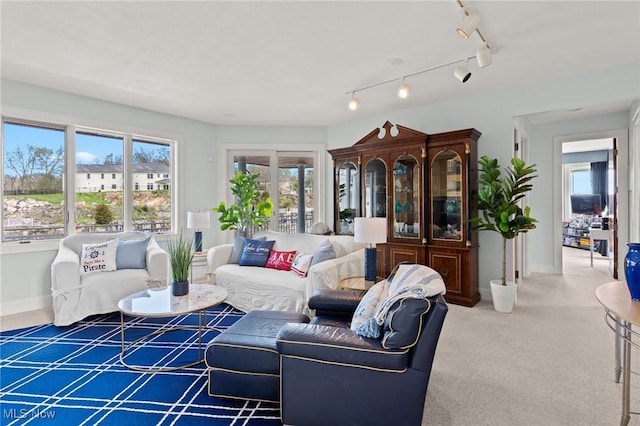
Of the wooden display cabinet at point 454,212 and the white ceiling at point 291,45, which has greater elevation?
the white ceiling at point 291,45

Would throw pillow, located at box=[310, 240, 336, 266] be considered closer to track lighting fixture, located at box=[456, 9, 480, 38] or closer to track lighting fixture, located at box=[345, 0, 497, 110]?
track lighting fixture, located at box=[345, 0, 497, 110]

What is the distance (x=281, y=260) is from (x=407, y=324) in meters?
2.52

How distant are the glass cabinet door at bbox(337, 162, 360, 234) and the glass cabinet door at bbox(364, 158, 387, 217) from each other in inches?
10.2

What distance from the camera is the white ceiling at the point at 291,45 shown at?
7.74ft

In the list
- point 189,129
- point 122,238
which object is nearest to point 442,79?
point 189,129

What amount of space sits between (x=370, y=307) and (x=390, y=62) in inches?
A: 95.2

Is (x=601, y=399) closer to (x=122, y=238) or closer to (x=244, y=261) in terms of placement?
(x=244, y=261)

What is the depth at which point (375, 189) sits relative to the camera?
482 centimetres

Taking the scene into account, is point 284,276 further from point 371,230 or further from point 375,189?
point 375,189

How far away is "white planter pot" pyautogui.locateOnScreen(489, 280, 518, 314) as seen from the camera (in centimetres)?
368

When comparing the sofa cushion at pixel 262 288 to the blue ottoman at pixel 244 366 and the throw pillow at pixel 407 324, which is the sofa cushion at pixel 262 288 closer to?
the blue ottoman at pixel 244 366

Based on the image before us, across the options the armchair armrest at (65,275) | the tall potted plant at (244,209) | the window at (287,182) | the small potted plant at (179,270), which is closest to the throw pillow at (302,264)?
the small potted plant at (179,270)

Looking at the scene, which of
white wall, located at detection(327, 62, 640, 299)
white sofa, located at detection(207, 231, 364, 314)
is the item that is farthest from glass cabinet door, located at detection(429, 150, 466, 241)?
white sofa, located at detection(207, 231, 364, 314)

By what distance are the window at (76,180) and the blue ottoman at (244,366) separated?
3456 mm
